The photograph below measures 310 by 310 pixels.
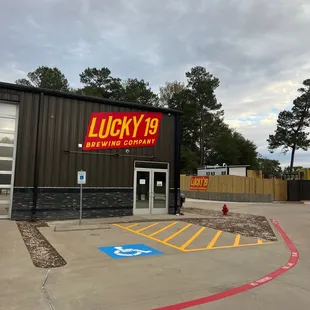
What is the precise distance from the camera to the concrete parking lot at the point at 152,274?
5.12 m

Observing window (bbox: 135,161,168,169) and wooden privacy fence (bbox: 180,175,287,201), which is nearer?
window (bbox: 135,161,168,169)

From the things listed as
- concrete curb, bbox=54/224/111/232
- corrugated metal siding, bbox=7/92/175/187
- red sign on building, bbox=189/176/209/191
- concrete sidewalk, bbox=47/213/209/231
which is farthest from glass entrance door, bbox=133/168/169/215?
red sign on building, bbox=189/176/209/191

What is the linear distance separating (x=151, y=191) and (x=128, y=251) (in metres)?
8.37

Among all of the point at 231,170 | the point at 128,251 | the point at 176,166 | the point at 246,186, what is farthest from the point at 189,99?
the point at 128,251

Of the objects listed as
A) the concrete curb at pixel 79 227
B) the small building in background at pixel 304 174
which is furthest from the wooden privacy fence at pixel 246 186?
the concrete curb at pixel 79 227

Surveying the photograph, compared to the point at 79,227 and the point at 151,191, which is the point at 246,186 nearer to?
the point at 151,191

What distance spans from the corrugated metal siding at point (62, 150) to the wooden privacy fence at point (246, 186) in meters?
19.8

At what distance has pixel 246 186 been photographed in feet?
114

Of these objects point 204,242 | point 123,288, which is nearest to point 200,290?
point 123,288

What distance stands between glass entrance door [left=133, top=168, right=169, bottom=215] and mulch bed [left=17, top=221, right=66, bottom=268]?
5.42 meters

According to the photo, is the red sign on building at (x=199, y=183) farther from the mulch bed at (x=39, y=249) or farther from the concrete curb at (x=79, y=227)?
the mulch bed at (x=39, y=249)

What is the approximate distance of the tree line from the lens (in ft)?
190

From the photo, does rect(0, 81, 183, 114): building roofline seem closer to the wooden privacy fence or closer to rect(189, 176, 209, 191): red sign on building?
the wooden privacy fence

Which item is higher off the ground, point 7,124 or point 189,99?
point 189,99
